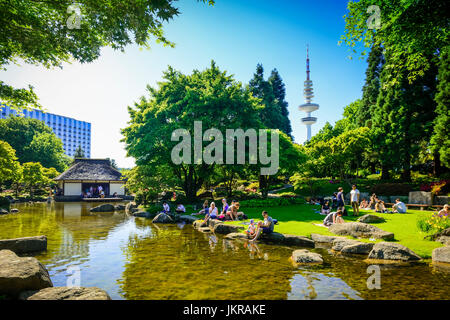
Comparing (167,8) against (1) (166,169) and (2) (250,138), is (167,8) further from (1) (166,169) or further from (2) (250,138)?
(1) (166,169)

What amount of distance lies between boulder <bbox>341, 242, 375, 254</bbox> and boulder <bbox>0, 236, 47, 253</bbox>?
12.2m

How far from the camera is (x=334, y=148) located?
34188 millimetres

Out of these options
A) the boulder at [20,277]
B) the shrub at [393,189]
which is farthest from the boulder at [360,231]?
the shrub at [393,189]

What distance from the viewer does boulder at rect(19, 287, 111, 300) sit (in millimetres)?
5195

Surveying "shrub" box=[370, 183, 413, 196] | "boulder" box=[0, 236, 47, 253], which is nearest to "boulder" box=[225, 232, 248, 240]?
"boulder" box=[0, 236, 47, 253]

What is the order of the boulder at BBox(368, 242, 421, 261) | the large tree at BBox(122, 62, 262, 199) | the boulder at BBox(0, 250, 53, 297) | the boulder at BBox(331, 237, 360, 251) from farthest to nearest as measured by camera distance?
the large tree at BBox(122, 62, 262, 199) → the boulder at BBox(331, 237, 360, 251) → the boulder at BBox(368, 242, 421, 261) → the boulder at BBox(0, 250, 53, 297)

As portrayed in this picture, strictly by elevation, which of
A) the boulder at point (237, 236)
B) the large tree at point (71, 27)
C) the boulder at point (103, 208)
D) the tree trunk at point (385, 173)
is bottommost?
the boulder at point (103, 208)

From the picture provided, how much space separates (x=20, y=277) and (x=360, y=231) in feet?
39.9

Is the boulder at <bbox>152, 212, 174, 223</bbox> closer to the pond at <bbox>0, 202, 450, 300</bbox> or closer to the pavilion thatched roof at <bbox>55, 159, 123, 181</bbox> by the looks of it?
the pond at <bbox>0, 202, 450, 300</bbox>

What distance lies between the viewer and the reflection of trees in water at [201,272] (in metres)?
6.25

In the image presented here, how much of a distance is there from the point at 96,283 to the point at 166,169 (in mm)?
20960

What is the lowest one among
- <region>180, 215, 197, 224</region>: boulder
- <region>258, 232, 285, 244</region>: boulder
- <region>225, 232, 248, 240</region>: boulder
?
<region>180, 215, 197, 224</region>: boulder

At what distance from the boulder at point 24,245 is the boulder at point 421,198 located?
27.4 meters

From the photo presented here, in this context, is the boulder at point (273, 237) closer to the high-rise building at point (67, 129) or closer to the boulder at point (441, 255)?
the boulder at point (441, 255)
